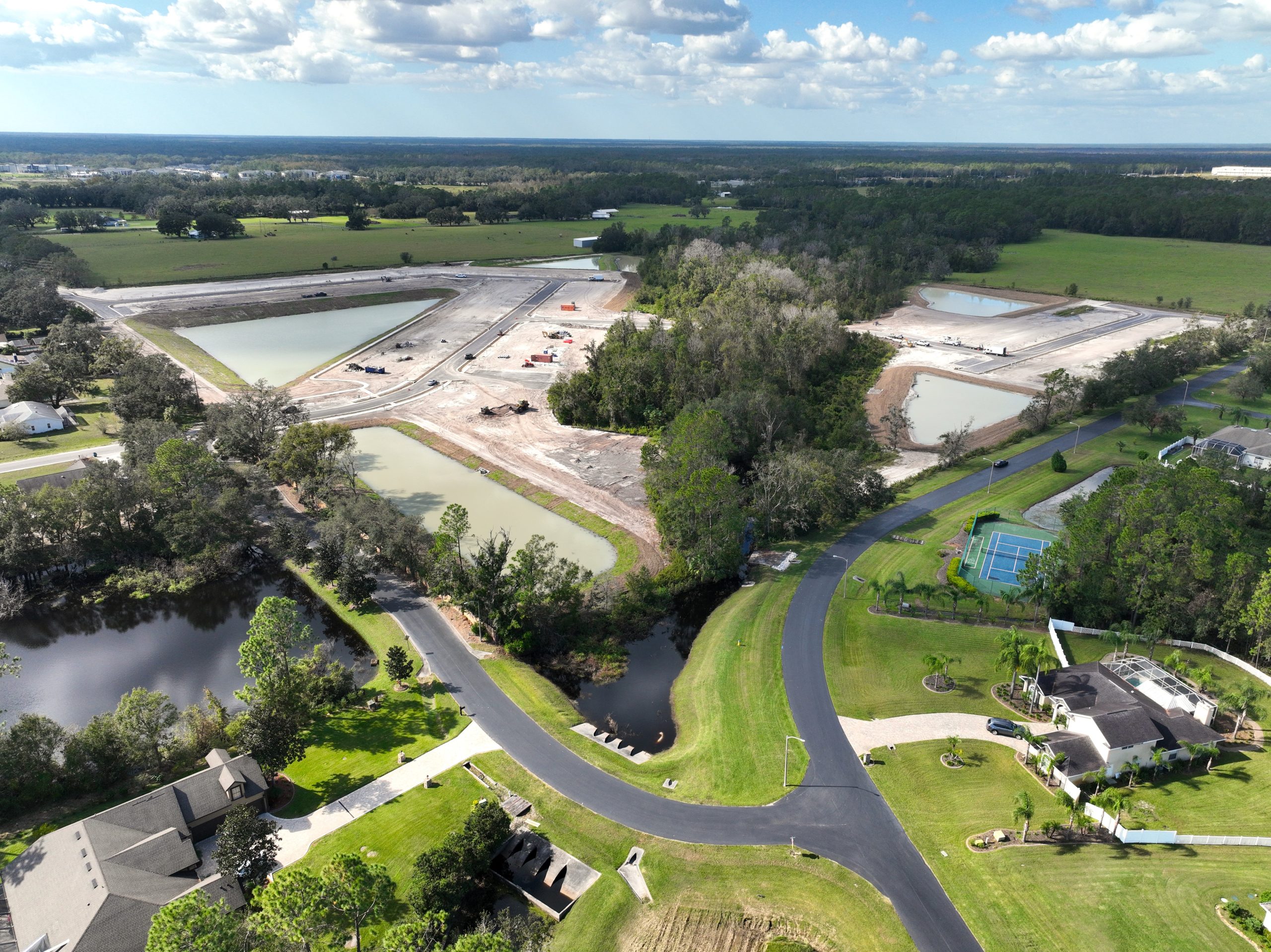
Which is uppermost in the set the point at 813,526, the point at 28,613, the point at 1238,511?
the point at 1238,511

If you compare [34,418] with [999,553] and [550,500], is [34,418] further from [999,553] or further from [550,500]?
[999,553]

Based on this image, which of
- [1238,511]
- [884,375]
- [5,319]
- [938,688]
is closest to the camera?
[938,688]

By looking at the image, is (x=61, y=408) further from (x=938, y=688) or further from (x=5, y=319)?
(x=938, y=688)

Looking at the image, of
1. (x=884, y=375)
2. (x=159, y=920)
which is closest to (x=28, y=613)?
(x=159, y=920)

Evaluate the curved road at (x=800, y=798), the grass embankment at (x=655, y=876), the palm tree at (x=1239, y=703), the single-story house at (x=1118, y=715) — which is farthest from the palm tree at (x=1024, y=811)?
Answer: the palm tree at (x=1239, y=703)

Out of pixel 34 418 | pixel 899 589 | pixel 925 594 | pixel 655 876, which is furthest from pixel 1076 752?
pixel 34 418

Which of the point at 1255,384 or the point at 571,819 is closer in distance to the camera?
the point at 571,819

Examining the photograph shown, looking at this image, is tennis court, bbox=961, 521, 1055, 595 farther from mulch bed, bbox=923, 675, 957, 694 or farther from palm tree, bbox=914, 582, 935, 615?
mulch bed, bbox=923, 675, 957, 694
